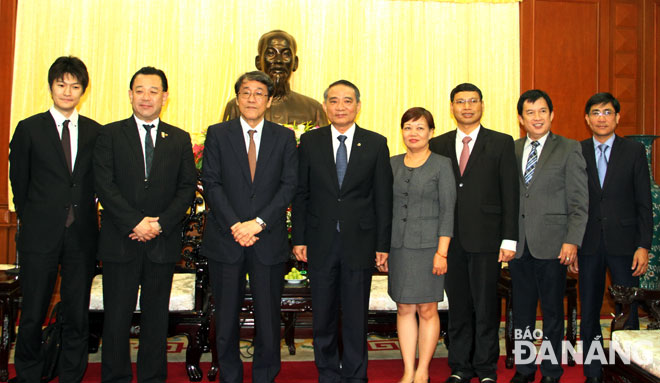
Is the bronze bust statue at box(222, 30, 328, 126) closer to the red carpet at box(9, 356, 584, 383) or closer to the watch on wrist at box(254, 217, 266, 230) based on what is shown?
the red carpet at box(9, 356, 584, 383)

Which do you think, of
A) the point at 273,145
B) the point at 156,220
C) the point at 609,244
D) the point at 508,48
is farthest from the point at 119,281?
the point at 508,48

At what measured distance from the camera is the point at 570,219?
3035mm

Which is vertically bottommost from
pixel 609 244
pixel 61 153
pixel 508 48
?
pixel 609 244

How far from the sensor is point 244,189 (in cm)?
284

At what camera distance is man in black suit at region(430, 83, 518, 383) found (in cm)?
301

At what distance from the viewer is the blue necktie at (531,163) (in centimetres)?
314

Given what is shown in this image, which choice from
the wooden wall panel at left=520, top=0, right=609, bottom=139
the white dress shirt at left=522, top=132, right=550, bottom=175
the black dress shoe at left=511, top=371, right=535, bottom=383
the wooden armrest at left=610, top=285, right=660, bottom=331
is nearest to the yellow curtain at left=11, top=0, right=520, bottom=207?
the wooden wall panel at left=520, top=0, right=609, bottom=139

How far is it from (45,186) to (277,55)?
9.42 ft

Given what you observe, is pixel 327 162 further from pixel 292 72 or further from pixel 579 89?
pixel 579 89

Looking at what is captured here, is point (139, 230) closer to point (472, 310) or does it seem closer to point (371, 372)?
point (371, 372)

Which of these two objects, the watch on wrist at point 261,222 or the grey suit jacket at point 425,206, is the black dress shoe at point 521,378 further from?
the watch on wrist at point 261,222

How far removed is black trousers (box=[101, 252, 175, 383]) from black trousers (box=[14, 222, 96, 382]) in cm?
15

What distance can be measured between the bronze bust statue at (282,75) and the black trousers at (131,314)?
2595 mm

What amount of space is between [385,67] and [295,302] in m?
3.16
